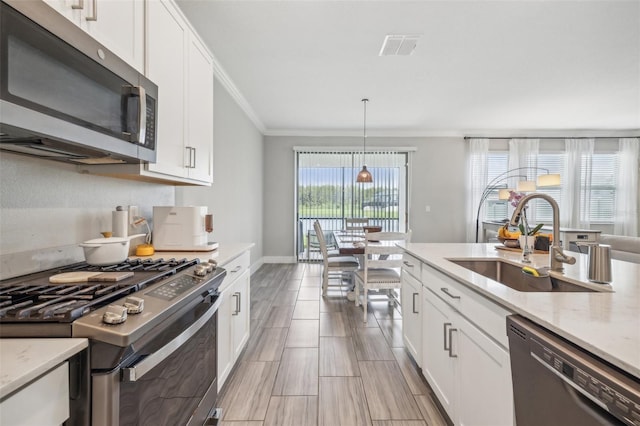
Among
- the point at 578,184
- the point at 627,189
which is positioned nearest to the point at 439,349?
the point at 578,184

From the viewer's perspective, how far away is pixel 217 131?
3.44 m

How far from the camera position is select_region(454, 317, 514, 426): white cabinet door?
1.05m

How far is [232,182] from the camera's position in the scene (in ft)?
13.1

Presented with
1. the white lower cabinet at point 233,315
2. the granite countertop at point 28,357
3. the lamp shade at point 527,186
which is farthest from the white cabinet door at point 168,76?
the lamp shade at point 527,186

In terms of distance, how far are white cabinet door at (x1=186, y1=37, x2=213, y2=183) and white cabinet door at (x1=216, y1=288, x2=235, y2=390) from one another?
0.85m

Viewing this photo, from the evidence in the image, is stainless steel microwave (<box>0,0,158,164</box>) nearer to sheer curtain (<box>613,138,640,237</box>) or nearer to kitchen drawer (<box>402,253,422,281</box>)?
kitchen drawer (<box>402,253,422,281</box>)

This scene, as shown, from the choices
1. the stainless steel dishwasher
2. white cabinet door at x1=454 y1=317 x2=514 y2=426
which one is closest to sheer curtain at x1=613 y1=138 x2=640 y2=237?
white cabinet door at x1=454 y1=317 x2=514 y2=426

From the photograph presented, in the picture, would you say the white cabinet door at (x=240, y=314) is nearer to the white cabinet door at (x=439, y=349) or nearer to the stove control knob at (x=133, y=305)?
the stove control knob at (x=133, y=305)

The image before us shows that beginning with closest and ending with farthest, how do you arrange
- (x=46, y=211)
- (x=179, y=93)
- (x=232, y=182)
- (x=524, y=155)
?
1. (x=46, y=211)
2. (x=179, y=93)
3. (x=232, y=182)
4. (x=524, y=155)

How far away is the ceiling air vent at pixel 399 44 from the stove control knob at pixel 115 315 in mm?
2904

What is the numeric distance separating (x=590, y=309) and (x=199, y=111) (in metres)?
2.29

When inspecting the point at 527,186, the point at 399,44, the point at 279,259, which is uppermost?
the point at 399,44

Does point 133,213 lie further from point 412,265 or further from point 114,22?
point 412,265

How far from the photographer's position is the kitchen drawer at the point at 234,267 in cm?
180
